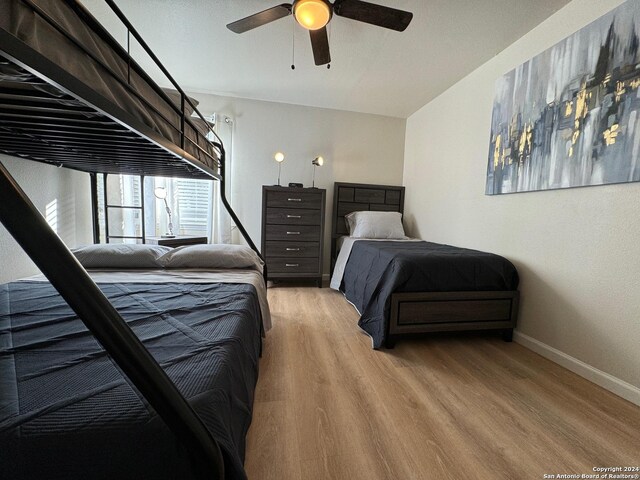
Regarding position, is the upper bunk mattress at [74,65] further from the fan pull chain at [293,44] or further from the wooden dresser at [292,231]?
the wooden dresser at [292,231]

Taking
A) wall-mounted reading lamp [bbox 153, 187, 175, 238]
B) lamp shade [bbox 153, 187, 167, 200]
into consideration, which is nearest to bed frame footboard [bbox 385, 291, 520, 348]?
wall-mounted reading lamp [bbox 153, 187, 175, 238]

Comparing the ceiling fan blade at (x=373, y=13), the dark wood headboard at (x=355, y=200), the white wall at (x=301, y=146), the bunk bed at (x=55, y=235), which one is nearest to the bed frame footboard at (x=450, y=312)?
the bunk bed at (x=55, y=235)

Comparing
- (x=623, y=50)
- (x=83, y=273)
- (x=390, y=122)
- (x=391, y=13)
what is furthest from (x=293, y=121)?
(x=83, y=273)

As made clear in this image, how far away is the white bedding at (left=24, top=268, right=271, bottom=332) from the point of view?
4.79 ft

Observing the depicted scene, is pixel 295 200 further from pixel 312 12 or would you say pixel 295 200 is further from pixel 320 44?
pixel 312 12

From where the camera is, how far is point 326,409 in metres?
1.31

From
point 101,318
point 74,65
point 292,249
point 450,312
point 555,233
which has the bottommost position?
point 450,312

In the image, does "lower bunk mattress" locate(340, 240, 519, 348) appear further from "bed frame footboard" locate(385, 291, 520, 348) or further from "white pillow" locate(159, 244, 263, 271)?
"white pillow" locate(159, 244, 263, 271)

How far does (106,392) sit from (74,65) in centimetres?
79

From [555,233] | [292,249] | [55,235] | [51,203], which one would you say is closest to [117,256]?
[51,203]

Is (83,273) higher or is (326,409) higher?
(83,273)

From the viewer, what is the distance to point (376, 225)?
3.27 metres

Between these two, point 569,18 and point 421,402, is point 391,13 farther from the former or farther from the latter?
point 421,402

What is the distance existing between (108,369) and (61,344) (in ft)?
0.81
